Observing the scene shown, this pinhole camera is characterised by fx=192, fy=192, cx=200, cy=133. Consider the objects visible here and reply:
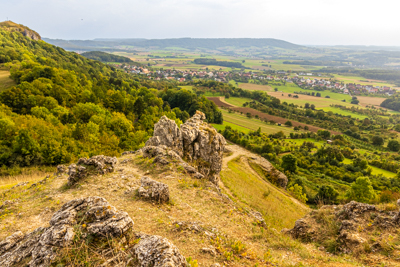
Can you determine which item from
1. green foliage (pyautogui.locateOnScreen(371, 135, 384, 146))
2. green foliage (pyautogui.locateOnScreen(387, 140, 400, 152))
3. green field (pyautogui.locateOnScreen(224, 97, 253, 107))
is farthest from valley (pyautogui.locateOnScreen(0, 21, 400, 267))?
green field (pyautogui.locateOnScreen(224, 97, 253, 107))

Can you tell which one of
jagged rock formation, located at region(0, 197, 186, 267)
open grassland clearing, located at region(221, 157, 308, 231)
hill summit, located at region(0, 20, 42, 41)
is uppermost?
hill summit, located at region(0, 20, 42, 41)

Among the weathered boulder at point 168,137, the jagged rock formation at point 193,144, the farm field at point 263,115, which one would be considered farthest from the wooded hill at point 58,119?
the farm field at point 263,115

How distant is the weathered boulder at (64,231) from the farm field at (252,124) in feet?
329

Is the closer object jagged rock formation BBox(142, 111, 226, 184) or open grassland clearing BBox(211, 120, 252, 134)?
jagged rock formation BBox(142, 111, 226, 184)

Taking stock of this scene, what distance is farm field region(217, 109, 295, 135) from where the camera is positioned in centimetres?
10744

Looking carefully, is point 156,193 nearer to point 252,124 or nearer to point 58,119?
point 58,119

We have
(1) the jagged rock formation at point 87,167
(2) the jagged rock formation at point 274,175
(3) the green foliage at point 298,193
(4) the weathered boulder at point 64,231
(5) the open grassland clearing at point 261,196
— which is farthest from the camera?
(2) the jagged rock formation at point 274,175

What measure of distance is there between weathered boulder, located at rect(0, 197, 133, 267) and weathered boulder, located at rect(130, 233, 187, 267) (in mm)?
1809

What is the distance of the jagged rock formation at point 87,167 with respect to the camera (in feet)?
59.2

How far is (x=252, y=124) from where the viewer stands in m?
113

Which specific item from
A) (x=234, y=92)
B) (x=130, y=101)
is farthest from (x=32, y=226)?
(x=234, y=92)

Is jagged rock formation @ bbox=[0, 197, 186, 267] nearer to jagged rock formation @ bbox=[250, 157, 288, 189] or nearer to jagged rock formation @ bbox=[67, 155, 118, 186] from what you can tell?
jagged rock formation @ bbox=[67, 155, 118, 186]

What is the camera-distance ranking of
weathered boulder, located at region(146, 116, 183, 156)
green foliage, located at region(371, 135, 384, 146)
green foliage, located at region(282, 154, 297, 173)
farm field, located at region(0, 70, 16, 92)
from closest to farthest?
weathered boulder, located at region(146, 116, 183, 156)
farm field, located at region(0, 70, 16, 92)
green foliage, located at region(282, 154, 297, 173)
green foliage, located at region(371, 135, 384, 146)

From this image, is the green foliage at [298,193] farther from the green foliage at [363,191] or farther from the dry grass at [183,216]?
the dry grass at [183,216]
